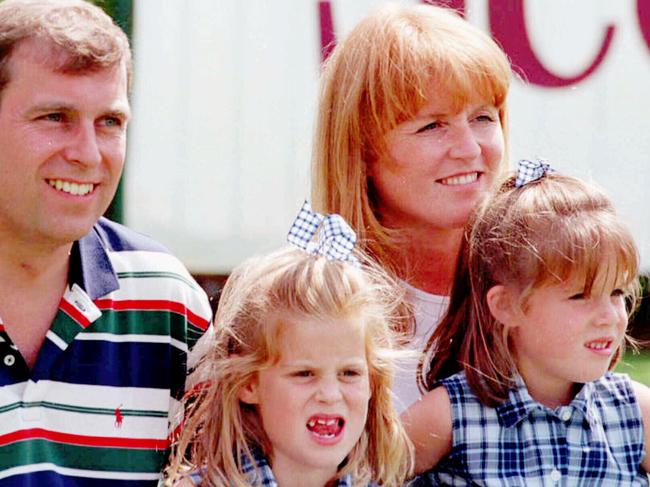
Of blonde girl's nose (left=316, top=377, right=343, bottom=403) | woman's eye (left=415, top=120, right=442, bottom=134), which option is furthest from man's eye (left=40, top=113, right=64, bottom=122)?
woman's eye (left=415, top=120, right=442, bottom=134)

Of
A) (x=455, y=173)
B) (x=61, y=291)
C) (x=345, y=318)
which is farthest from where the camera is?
(x=455, y=173)

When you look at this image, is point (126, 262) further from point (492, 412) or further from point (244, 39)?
point (244, 39)

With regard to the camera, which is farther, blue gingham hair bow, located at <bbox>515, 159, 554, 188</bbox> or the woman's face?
the woman's face

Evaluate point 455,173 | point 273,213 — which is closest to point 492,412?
point 455,173

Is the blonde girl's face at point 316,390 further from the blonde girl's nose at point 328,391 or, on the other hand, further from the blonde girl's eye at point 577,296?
the blonde girl's eye at point 577,296

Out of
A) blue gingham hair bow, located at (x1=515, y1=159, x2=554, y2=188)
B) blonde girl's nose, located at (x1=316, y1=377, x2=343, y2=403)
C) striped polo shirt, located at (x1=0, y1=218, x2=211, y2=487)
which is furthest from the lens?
blue gingham hair bow, located at (x1=515, y1=159, x2=554, y2=188)

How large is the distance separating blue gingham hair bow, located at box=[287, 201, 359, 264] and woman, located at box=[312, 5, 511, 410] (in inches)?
12.9

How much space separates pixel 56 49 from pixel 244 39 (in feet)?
7.40

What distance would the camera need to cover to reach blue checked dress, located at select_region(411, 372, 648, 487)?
2.87m

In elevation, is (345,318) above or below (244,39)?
below

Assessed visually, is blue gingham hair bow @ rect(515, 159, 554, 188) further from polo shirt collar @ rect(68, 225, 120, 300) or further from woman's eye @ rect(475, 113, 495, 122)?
polo shirt collar @ rect(68, 225, 120, 300)

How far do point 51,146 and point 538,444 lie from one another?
104 cm

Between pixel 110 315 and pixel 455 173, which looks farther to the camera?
pixel 455 173

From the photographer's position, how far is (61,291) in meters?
2.89
